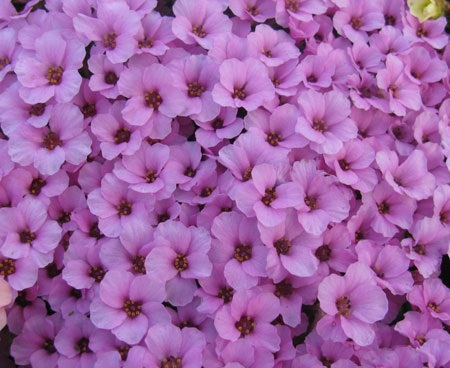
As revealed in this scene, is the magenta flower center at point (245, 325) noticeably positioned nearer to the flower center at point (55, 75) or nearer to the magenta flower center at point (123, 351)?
the magenta flower center at point (123, 351)

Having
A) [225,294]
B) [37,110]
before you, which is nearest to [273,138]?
[225,294]

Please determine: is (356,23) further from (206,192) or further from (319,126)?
(206,192)

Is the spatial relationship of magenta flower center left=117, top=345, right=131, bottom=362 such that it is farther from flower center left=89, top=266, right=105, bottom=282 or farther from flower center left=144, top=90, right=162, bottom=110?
flower center left=144, top=90, right=162, bottom=110

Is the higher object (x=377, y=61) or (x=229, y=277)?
(x=377, y=61)

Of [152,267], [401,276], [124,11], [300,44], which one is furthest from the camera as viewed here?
[300,44]

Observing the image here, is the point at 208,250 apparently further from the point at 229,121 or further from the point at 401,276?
the point at 401,276

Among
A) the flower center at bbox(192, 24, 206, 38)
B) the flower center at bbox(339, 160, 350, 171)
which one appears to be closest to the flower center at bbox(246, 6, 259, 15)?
the flower center at bbox(192, 24, 206, 38)

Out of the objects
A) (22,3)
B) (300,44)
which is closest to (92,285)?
(300,44)
